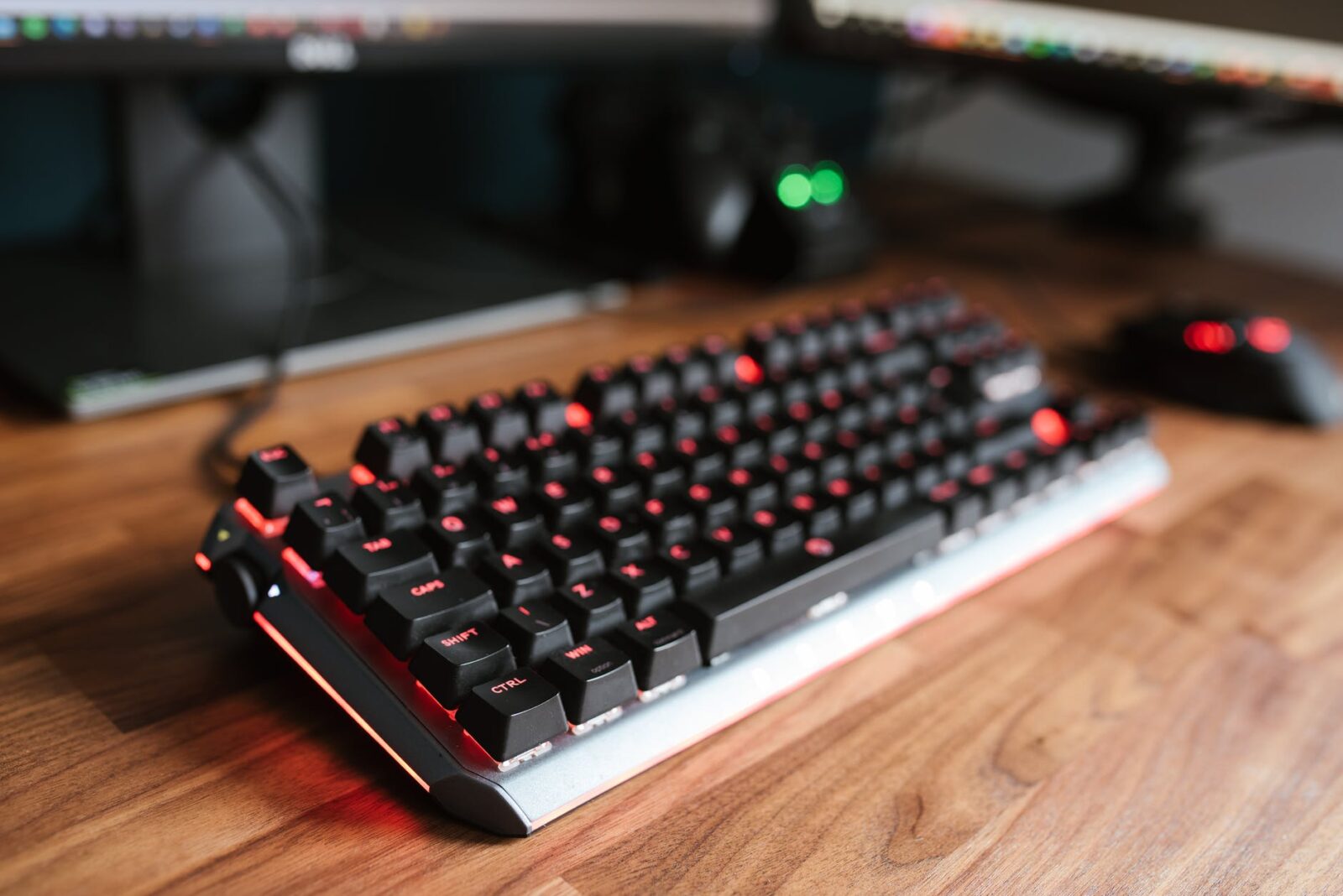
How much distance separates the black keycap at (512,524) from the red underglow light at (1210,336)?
0.52m

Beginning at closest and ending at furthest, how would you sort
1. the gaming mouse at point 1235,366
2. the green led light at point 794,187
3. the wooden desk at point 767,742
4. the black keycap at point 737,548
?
the wooden desk at point 767,742 < the black keycap at point 737,548 < the gaming mouse at point 1235,366 < the green led light at point 794,187

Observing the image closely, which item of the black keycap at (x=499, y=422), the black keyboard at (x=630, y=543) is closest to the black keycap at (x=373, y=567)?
the black keyboard at (x=630, y=543)

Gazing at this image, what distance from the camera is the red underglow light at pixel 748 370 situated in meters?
0.64

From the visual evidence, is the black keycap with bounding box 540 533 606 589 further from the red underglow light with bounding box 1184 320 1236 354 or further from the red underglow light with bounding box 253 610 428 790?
the red underglow light with bounding box 1184 320 1236 354

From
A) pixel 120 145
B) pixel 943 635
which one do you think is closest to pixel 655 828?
pixel 943 635

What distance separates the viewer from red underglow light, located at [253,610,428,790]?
0.38 metres

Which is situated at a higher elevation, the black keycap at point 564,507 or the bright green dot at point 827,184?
the bright green dot at point 827,184

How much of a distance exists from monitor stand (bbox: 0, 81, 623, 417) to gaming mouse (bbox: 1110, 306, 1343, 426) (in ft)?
1.23

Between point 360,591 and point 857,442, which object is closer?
point 360,591

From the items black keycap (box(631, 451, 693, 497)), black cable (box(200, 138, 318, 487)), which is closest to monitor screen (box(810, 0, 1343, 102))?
black cable (box(200, 138, 318, 487))

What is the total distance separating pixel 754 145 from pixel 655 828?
0.65m

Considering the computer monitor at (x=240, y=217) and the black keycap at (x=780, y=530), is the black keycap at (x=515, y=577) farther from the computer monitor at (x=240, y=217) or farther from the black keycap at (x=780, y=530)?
the computer monitor at (x=240, y=217)

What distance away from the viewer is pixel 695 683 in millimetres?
426

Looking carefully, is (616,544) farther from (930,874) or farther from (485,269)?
(485,269)
